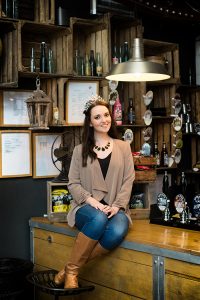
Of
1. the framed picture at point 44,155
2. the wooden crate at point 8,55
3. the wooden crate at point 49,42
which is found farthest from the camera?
the framed picture at point 44,155

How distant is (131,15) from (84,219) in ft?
8.24

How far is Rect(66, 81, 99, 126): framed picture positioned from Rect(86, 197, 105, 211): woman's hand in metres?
1.06

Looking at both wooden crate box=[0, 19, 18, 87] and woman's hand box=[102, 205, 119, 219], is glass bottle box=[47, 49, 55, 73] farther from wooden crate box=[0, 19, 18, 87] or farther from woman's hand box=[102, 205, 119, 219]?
woman's hand box=[102, 205, 119, 219]

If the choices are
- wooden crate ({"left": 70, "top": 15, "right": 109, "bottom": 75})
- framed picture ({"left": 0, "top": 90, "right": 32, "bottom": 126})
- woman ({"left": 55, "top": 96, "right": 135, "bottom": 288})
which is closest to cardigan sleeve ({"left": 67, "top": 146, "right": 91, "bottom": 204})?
woman ({"left": 55, "top": 96, "right": 135, "bottom": 288})

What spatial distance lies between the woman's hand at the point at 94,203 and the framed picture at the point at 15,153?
3.28 feet

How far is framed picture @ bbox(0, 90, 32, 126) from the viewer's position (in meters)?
4.44

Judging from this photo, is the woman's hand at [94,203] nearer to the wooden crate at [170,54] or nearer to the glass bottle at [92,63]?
the glass bottle at [92,63]

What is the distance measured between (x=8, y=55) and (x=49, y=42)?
569 millimetres

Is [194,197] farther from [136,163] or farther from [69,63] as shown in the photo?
[69,63]

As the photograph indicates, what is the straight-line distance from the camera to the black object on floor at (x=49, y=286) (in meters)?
3.44

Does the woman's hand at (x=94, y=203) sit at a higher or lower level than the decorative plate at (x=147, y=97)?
lower

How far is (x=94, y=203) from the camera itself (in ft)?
12.3

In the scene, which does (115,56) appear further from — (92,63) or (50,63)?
(50,63)

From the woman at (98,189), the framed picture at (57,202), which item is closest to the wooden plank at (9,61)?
the woman at (98,189)
